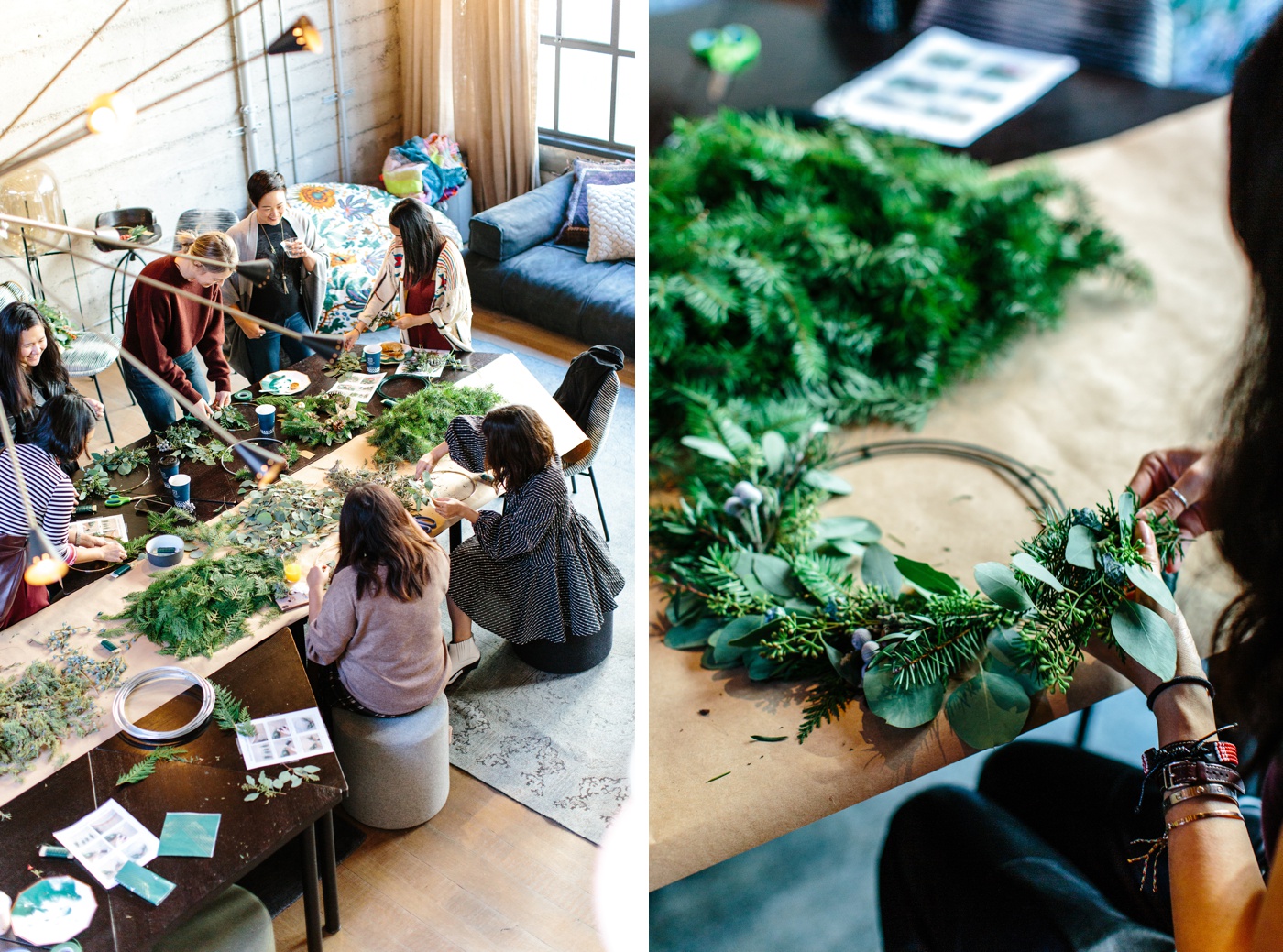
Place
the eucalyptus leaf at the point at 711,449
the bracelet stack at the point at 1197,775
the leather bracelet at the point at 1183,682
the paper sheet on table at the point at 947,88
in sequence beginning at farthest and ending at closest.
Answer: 1. the paper sheet on table at the point at 947,88
2. the eucalyptus leaf at the point at 711,449
3. the leather bracelet at the point at 1183,682
4. the bracelet stack at the point at 1197,775

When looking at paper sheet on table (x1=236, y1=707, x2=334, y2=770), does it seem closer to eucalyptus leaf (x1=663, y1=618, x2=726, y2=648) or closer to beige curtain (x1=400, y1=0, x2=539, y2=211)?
eucalyptus leaf (x1=663, y1=618, x2=726, y2=648)

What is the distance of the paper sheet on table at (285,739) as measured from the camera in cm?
143

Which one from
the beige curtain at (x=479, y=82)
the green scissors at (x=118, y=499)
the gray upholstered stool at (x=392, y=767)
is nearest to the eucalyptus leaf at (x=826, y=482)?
the beige curtain at (x=479, y=82)

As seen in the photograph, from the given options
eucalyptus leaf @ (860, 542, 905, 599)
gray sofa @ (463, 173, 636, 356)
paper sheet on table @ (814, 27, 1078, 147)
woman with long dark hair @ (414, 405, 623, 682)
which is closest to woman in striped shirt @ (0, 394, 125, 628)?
woman with long dark hair @ (414, 405, 623, 682)

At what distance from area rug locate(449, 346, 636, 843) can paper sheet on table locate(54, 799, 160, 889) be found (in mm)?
477

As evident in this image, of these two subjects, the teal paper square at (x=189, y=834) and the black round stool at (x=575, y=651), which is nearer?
the teal paper square at (x=189, y=834)

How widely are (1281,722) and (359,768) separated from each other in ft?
4.12

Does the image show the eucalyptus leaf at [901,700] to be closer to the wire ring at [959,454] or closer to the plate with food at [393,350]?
the wire ring at [959,454]

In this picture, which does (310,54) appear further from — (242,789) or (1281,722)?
(1281,722)

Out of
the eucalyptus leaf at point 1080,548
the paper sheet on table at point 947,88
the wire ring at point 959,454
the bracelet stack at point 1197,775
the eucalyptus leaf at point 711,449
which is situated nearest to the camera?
the bracelet stack at point 1197,775

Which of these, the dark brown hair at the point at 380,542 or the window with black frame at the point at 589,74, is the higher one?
the window with black frame at the point at 589,74

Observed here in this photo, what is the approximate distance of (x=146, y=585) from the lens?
4.87 ft

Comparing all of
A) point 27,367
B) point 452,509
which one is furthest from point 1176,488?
point 27,367

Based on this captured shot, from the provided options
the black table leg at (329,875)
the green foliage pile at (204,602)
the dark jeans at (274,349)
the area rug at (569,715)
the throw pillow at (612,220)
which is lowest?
the black table leg at (329,875)
